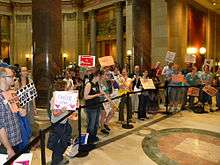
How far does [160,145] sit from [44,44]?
3.93m

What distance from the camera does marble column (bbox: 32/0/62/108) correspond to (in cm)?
707

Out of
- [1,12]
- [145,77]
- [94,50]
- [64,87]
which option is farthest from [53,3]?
[1,12]

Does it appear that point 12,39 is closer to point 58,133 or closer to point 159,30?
point 159,30

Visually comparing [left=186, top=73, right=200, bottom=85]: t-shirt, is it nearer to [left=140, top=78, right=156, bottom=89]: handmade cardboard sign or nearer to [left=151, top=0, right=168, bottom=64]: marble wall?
[left=140, top=78, right=156, bottom=89]: handmade cardboard sign

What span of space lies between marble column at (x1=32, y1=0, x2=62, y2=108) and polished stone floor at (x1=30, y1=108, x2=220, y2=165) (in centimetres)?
184

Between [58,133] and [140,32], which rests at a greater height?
[140,32]

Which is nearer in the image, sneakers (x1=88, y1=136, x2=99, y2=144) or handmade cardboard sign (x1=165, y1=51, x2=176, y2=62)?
sneakers (x1=88, y1=136, x2=99, y2=144)

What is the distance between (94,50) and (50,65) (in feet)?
55.9

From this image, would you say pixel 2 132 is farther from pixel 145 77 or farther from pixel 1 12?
pixel 1 12

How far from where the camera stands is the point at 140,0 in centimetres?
1162

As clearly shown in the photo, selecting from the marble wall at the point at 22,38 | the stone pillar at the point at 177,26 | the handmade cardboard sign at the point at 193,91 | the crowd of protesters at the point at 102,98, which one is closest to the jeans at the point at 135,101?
the crowd of protesters at the point at 102,98

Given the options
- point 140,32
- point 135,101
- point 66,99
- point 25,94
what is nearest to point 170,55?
point 140,32

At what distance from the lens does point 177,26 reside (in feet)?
53.6

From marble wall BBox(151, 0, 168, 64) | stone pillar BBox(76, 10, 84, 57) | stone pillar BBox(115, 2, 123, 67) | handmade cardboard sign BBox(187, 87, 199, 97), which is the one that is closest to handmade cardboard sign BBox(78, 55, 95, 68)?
handmade cardboard sign BBox(187, 87, 199, 97)
